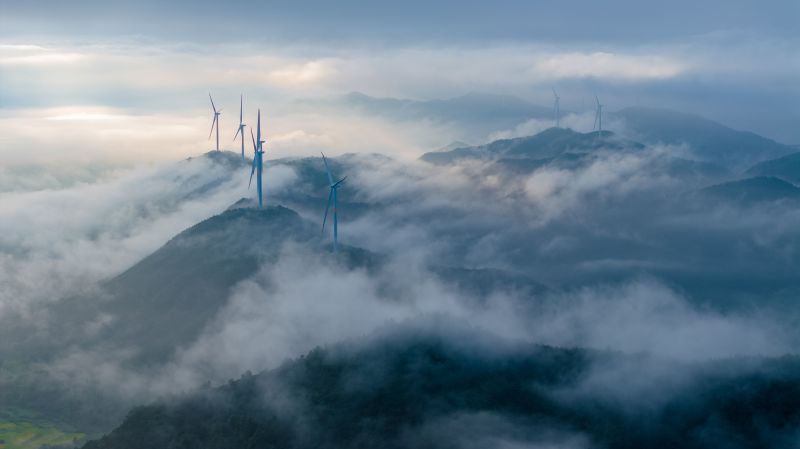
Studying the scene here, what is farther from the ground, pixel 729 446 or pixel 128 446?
pixel 729 446

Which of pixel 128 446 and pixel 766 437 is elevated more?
pixel 766 437

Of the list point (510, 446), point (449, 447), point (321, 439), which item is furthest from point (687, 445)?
point (321, 439)

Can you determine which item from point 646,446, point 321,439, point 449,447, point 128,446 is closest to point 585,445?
point 646,446

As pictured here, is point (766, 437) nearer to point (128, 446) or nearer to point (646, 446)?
point (646, 446)

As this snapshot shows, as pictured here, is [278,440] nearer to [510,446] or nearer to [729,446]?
[510,446]

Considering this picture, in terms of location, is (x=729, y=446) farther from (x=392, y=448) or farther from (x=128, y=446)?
(x=128, y=446)

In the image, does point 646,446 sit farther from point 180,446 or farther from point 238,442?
point 180,446

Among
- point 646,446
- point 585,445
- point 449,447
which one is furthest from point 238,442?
point 646,446
